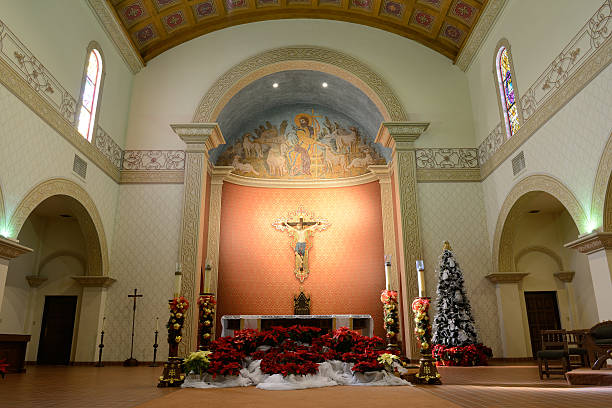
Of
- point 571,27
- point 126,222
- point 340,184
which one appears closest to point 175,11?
point 126,222

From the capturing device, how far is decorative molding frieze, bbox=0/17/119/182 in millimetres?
9453

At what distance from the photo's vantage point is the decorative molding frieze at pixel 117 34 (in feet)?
42.9

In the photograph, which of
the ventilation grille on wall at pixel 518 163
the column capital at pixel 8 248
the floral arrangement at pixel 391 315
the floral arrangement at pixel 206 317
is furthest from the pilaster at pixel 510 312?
the column capital at pixel 8 248

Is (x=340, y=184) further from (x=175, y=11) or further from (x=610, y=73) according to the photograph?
(x=610, y=73)

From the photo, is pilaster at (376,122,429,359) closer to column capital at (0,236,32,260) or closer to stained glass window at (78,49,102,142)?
stained glass window at (78,49,102,142)

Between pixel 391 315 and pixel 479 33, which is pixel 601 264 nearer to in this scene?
pixel 391 315

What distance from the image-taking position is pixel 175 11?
49.1 ft

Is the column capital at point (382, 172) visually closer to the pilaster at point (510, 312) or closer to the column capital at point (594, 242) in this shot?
the pilaster at point (510, 312)

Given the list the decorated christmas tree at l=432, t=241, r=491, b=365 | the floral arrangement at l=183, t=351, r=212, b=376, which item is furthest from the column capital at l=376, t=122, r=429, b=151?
the floral arrangement at l=183, t=351, r=212, b=376

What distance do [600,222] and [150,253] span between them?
11.6 m

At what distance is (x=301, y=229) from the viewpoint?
56.1ft

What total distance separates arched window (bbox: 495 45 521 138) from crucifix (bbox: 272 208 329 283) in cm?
740

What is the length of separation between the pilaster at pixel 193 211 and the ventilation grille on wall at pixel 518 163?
29.2 feet

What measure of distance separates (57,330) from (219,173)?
7462 mm
